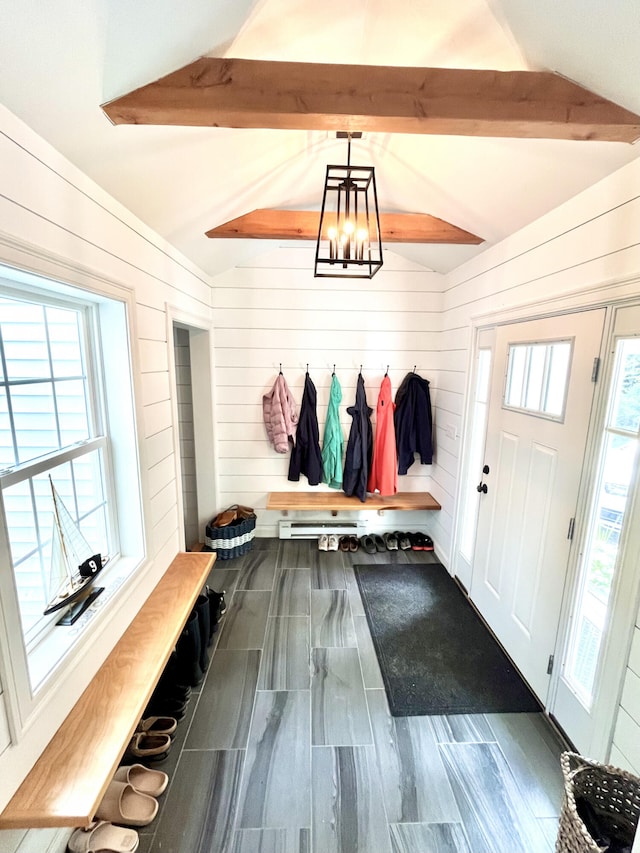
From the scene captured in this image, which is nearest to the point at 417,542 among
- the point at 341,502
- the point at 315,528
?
the point at 341,502

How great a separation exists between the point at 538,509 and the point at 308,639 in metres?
1.58

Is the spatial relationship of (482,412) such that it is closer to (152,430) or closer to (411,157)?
(411,157)

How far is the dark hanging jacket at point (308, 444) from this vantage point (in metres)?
3.30

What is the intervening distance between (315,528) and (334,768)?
6.63ft

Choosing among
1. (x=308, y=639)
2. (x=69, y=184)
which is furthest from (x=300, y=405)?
(x=69, y=184)

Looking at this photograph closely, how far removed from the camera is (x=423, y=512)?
11.7 feet

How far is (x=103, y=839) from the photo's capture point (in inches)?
49.8

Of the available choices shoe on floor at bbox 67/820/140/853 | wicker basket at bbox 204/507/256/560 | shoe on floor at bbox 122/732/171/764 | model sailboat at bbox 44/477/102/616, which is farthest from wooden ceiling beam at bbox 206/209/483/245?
shoe on floor at bbox 67/820/140/853

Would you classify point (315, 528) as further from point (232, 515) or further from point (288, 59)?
point (288, 59)

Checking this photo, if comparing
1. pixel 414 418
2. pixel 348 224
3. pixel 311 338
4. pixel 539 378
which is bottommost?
pixel 414 418

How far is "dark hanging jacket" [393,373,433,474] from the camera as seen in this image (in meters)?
3.31

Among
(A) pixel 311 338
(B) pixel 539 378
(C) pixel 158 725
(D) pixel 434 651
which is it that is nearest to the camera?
(C) pixel 158 725

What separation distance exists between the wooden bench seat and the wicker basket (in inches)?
12.5

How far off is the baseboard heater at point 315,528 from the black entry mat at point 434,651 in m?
0.60
